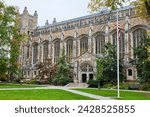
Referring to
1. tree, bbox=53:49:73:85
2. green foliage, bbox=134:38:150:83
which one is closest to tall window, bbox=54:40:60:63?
tree, bbox=53:49:73:85

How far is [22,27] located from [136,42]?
44.4 m

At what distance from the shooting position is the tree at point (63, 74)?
5003 centimetres

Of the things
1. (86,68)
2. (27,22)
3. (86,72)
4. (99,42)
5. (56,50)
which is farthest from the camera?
(27,22)

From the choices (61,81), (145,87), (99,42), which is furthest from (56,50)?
(145,87)

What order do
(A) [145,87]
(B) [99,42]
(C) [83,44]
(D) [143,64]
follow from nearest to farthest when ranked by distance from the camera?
(A) [145,87] < (D) [143,64] < (B) [99,42] < (C) [83,44]

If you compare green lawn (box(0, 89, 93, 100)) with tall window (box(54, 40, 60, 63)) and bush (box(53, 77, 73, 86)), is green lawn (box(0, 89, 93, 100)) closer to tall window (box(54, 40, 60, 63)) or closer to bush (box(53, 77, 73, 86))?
bush (box(53, 77, 73, 86))

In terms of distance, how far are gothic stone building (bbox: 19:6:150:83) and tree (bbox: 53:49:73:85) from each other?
1.73m

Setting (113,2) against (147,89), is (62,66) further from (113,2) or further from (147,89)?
(113,2)

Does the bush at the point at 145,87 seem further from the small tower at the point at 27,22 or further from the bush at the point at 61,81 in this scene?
the small tower at the point at 27,22

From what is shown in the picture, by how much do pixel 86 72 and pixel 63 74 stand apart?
15.5 ft

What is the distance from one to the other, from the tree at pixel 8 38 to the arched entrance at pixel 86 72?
13839 millimetres

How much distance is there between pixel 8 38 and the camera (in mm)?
44781

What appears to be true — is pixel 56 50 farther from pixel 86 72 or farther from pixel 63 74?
pixel 86 72

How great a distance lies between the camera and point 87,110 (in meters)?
10.9
